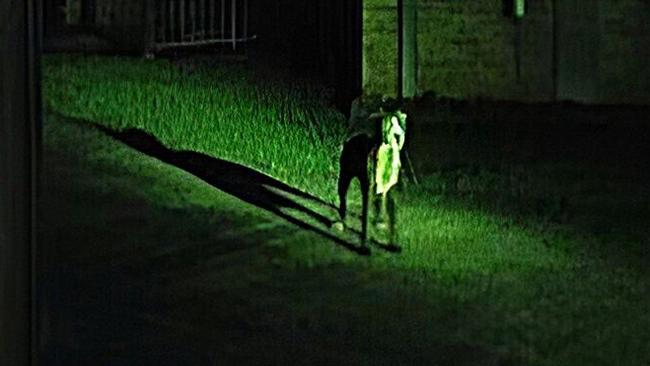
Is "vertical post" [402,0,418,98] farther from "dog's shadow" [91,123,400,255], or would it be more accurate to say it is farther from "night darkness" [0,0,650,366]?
"dog's shadow" [91,123,400,255]

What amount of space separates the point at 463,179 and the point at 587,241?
44.2 inches

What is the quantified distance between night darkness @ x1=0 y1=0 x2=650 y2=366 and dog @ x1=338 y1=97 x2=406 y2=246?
0.01 metres

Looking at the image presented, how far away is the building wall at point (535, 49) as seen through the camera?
31.0 ft

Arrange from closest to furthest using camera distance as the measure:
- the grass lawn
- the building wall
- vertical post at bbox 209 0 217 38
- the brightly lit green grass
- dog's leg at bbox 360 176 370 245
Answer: the grass lawn, dog's leg at bbox 360 176 370 245, the brightly lit green grass, vertical post at bbox 209 0 217 38, the building wall

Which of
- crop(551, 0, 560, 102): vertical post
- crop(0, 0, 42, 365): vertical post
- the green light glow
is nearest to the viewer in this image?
crop(0, 0, 42, 365): vertical post

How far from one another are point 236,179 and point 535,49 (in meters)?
3.48

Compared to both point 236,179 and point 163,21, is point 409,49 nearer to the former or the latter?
point 163,21

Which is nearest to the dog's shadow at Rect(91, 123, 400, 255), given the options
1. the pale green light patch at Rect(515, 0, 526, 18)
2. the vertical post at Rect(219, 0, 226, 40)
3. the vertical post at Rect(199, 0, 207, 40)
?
the vertical post at Rect(199, 0, 207, 40)

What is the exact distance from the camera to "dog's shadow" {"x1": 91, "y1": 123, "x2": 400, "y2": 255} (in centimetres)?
693

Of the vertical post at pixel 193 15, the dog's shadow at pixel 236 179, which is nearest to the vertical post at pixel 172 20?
the vertical post at pixel 193 15

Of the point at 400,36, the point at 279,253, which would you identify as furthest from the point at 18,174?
the point at 400,36

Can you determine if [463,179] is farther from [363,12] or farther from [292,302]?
[292,302]

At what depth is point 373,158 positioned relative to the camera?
6434mm

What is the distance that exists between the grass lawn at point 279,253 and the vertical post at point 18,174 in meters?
1.84
